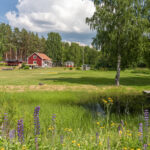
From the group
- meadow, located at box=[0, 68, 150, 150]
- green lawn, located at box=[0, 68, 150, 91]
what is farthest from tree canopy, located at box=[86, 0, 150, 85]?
meadow, located at box=[0, 68, 150, 150]

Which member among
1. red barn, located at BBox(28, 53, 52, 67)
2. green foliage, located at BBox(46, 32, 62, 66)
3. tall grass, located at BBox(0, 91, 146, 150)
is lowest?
tall grass, located at BBox(0, 91, 146, 150)

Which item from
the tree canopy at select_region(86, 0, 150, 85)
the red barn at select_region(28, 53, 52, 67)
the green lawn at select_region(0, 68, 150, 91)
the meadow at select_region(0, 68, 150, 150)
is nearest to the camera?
the meadow at select_region(0, 68, 150, 150)

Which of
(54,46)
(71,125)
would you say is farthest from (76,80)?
(54,46)

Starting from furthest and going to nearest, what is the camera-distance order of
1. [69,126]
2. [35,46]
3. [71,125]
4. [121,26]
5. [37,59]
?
[35,46], [37,59], [121,26], [71,125], [69,126]

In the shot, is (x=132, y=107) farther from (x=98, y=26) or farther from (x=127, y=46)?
(x=98, y=26)

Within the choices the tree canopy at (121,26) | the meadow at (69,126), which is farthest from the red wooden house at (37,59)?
the meadow at (69,126)

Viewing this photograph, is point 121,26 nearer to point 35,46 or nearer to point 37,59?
point 37,59

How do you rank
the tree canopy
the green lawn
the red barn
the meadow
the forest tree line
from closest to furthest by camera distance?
the meadow, the tree canopy, the green lawn, the red barn, the forest tree line

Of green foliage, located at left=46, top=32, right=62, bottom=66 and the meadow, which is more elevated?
green foliage, located at left=46, top=32, right=62, bottom=66

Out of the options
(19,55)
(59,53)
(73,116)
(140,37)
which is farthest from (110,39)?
(19,55)

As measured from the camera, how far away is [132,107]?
33.8ft

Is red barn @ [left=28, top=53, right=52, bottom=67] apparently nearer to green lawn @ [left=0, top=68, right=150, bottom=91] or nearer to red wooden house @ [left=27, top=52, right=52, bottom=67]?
red wooden house @ [left=27, top=52, right=52, bottom=67]

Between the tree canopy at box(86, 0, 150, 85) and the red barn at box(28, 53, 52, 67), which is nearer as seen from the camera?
the tree canopy at box(86, 0, 150, 85)

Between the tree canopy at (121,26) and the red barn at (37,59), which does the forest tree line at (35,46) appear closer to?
the red barn at (37,59)
